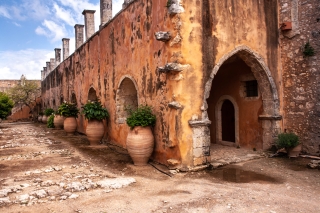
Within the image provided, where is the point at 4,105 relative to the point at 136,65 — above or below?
below

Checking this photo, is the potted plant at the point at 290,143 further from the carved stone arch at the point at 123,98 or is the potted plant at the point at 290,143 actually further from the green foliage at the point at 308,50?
the carved stone arch at the point at 123,98

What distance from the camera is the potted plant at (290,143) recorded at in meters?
6.75

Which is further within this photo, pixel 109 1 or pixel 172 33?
pixel 109 1

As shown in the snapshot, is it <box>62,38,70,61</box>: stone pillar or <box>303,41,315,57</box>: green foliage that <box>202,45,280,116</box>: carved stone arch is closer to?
<box>303,41,315,57</box>: green foliage

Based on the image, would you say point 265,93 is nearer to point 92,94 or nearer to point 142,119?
point 142,119

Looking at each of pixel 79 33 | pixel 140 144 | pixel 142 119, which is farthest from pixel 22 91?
pixel 140 144

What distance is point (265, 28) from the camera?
716 cm

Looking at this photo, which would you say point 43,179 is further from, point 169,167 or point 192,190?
point 192,190

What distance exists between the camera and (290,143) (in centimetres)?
673

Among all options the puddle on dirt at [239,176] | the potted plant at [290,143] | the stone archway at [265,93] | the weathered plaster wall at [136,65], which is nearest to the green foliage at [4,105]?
the weathered plaster wall at [136,65]

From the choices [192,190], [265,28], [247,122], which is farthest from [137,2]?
[192,190]

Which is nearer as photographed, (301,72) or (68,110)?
(301,72)

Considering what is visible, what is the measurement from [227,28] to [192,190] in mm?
3810

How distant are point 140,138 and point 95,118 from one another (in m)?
3.69
